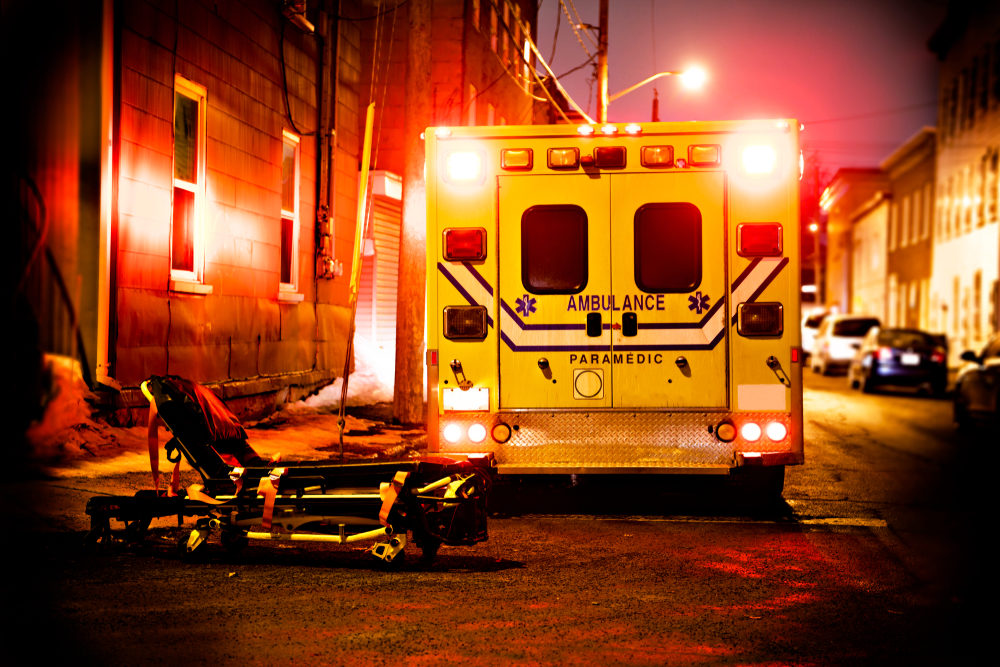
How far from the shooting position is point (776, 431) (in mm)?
8156

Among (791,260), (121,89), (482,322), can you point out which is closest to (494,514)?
(482,322)

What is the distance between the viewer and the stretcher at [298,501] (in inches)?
262

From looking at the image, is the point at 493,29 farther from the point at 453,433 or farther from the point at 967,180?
the point at 453,433

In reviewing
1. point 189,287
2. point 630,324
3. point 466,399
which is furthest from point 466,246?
point 189,287

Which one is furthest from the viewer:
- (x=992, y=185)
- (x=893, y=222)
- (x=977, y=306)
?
(x=893, y=222)

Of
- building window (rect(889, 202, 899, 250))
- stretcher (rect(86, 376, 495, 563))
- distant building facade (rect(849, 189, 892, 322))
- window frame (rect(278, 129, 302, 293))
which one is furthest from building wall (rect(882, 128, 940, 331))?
stretcher (rect(86, 376, 495, 563))

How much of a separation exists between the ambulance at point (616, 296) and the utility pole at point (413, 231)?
5461 millimetres

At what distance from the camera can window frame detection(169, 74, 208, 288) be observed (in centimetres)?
1234

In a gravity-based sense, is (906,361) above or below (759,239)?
below

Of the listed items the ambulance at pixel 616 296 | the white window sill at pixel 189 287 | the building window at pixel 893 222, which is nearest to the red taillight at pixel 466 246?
the ambulance at pixel 616 296

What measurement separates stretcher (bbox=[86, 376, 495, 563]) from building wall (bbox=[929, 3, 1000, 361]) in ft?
108

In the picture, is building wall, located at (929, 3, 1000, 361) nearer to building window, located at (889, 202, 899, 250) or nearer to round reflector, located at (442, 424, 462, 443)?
building window, located at (889, 202, 899, 250)

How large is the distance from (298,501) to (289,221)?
32.5 ft

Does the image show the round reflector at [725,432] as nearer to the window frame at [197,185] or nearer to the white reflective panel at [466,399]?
the white reflective panel at [466,399]
